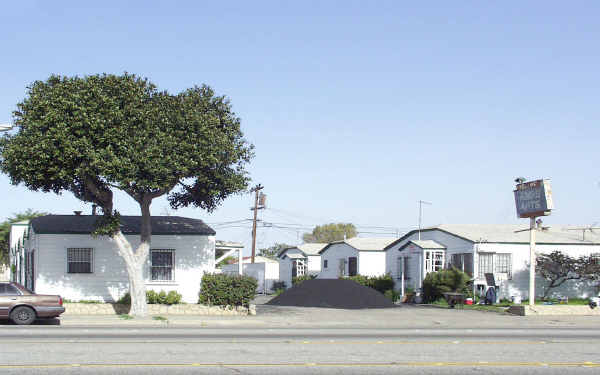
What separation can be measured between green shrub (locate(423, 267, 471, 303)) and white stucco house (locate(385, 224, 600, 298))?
77cm

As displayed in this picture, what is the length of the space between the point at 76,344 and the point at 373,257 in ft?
117

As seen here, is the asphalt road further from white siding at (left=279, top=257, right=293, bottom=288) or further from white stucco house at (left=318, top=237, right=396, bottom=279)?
white siding at (left=279, top=257, right=293, bottom=288)

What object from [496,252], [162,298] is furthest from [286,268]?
[162,298]

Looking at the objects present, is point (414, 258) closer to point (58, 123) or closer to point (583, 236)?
point (583, 236)

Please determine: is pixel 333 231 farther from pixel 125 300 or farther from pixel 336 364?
pixel 336 364

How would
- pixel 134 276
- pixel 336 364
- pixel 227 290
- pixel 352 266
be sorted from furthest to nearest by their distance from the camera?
pixel 352 266, pixel 227 290, pixel 134 276, pixel 336 364

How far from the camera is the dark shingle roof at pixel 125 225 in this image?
95.6 ft

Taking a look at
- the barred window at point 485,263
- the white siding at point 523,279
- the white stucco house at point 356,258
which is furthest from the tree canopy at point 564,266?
the white stucco house at point 356,258

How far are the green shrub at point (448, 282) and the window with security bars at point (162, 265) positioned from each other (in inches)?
552

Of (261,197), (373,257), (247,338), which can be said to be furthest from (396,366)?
(261,197)

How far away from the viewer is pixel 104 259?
96.3ft

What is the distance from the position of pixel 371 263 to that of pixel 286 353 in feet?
117

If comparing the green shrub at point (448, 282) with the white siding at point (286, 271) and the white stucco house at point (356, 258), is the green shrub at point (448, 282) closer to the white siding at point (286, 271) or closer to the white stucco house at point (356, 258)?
the white stucco house at point (356, 258)

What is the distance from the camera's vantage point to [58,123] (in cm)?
2334
